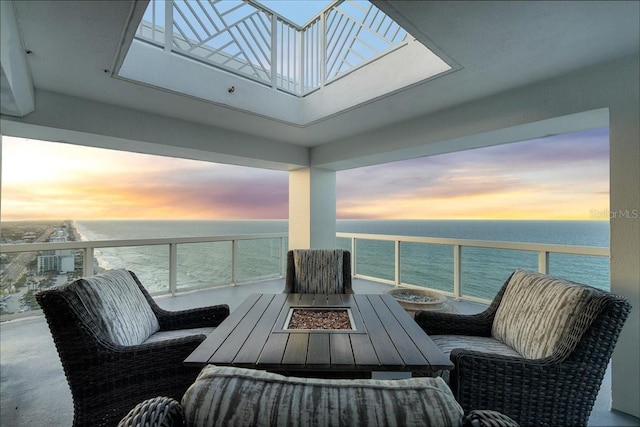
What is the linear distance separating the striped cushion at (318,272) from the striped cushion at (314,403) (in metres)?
2.50

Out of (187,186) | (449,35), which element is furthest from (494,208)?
(187,186)

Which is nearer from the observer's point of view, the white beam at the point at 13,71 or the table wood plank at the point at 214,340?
the table wood plank at the point at 214,340

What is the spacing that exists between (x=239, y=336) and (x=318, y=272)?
62.6 inches

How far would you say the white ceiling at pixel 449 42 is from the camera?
1743 millimetres

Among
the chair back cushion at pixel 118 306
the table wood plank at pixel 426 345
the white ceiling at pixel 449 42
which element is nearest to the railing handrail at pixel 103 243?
the white ceiling at pixel 449 42

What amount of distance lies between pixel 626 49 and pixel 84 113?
16.2ft

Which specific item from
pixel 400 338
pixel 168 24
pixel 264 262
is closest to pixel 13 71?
pixel 168 24

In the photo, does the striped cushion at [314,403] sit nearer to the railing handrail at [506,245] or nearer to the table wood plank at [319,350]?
the table wood plank at [319,350]

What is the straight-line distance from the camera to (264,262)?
646 centimetres

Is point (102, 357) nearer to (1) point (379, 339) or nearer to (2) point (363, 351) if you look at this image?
(2) point (363, 351)

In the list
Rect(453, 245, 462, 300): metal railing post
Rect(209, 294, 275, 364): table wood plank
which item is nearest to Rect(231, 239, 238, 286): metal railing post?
Rect(209, 294, 275, 364): table wood plank

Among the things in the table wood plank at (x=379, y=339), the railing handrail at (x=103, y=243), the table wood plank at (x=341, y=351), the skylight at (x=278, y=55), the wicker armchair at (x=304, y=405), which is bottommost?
the table wood plank at (x=341, y=351)

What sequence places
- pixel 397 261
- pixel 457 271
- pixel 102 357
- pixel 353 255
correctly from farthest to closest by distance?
1. pixel 353 255
2. pixel 397 261
3. pixel 457 271
4. pixel 102 357

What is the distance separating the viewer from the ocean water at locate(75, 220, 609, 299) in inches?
147
